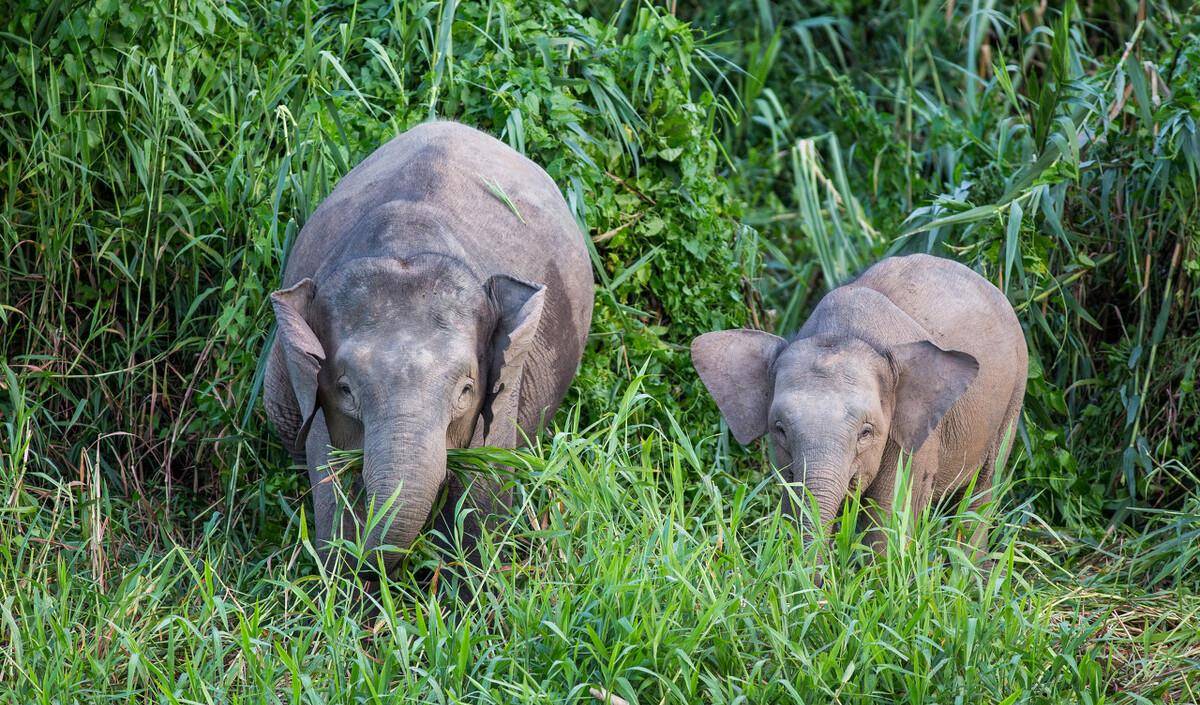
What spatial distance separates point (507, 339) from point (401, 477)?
1.85 ft

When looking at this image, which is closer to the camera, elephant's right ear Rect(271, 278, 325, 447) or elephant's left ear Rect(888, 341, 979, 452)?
elephant's right ear Rect(271, 278, 325, 447)

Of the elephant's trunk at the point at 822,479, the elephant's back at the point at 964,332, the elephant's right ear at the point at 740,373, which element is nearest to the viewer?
the elephant's trunk at the point at 822,479

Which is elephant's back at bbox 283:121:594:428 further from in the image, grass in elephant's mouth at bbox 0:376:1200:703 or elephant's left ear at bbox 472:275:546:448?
grass in elephant's mouth at bbox 0:376:1200:703

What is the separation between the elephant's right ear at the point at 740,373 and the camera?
16.8 feet

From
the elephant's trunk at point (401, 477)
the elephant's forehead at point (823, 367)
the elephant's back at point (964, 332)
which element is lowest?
the elephant's back at point (964, 332)

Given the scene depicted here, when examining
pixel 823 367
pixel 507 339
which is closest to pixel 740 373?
pixel 823 367

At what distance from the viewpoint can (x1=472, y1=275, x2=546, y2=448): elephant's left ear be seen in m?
4.64

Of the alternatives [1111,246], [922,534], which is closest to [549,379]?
[922,534]

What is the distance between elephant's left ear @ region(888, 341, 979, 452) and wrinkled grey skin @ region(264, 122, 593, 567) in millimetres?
1021

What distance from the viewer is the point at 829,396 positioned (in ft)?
15.8

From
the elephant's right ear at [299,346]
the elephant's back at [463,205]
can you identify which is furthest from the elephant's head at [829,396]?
the elephant's right ear at [299,346]

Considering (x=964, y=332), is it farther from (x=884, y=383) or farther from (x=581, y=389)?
(x=581, y=389)

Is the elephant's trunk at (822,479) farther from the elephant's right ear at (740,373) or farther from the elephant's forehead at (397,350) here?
the elephant's forehead at (397,350)

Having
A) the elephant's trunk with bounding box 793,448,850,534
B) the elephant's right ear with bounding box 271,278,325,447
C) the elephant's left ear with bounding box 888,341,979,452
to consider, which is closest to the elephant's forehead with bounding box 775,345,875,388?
the elephant's left ear with bounding box 888,341,979,452
